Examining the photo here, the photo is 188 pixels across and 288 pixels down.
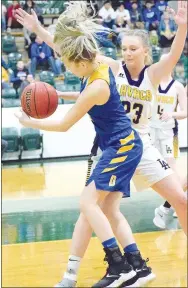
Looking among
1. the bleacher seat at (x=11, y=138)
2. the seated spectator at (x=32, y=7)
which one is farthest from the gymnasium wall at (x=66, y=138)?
the seated spectator at (x=32, y=7)

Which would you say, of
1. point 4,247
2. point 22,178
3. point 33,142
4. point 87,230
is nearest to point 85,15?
point 87,230

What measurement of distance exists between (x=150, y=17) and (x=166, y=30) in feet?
3.82

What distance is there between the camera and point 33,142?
11.0 metres

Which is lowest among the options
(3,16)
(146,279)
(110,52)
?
(146,279)

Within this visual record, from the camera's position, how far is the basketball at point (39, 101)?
3.94m

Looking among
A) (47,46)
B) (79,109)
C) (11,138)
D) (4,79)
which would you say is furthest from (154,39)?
(79,109)

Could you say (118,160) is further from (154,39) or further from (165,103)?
(154,39)

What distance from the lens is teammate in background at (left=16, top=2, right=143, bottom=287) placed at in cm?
387

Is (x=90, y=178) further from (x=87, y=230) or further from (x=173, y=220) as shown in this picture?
(x=173, y=220)

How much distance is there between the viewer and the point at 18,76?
40.9 ft

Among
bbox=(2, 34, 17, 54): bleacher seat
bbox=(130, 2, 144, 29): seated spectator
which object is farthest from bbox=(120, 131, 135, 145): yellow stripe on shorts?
bbox=(130, 2, 144, 29): seated spectator

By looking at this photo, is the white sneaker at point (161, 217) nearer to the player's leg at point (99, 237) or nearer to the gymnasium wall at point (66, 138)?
the player's leg at point (99, 237)

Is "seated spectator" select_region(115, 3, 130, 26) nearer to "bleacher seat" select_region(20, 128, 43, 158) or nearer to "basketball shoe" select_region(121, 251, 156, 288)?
"bleacher seat" select_region(20, 128, 43, 158)

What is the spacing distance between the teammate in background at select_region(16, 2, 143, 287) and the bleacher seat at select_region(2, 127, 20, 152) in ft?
22.8
